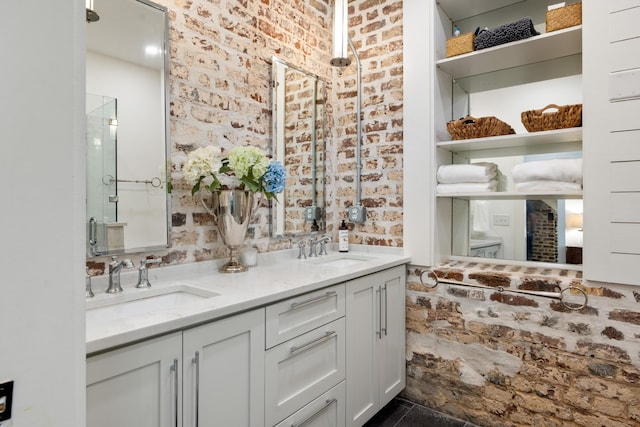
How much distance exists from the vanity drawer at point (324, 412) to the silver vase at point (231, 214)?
70 centimetres

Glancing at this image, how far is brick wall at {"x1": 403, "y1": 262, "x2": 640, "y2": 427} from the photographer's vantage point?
1704 mm

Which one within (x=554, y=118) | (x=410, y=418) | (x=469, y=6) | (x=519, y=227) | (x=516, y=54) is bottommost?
(x=410, y=418)

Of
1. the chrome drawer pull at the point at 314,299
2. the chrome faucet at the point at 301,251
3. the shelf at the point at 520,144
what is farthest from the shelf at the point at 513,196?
the chrome drawer pull at the point at 314,299

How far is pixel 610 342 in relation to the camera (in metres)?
1.71

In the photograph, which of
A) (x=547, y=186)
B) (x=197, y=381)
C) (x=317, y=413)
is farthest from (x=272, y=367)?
(x=547, y=186)

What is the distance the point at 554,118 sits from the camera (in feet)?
6.21

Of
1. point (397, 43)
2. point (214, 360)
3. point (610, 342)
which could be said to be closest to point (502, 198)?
point (610, 342)

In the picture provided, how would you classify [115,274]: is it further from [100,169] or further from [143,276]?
[100,169]

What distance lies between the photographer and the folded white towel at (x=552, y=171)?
6.03 feet

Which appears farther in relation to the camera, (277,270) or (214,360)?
(277,270)

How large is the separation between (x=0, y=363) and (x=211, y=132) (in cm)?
151

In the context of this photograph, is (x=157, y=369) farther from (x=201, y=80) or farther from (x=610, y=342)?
(x=610, y=342)

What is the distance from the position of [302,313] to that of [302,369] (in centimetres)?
23

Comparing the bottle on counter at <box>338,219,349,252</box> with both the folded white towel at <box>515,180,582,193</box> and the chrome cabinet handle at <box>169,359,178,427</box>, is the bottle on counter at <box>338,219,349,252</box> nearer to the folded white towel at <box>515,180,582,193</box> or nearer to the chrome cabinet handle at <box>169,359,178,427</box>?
the folded white towel at <box>515,180,582,193</box>
